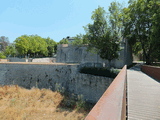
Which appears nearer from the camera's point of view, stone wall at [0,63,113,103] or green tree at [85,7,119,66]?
stone wall at [0,63,113,103]

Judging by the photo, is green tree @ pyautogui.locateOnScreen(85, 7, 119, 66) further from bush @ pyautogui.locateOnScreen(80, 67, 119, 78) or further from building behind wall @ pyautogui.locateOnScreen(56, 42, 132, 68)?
building behind wall @ pyautogui.locateOnScreen(56, 42, 132, 68)

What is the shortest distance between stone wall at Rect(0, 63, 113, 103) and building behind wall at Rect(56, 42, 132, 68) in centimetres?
1112

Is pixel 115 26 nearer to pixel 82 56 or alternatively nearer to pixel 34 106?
pixel 82 56

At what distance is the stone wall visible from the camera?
1451 centimetres

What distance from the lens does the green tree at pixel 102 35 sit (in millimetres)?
18219

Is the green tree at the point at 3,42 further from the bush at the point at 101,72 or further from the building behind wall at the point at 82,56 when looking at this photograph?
the bush at the point at 101,72

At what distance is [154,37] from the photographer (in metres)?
16.0

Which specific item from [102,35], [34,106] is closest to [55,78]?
[34,106]

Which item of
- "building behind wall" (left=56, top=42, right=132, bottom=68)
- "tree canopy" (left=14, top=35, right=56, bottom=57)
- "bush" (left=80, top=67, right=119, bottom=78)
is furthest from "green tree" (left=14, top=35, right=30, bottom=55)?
"bush" (left=80, top=67, right=119, bottom=78)

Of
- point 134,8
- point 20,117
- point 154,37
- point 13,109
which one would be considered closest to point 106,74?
point 154,37

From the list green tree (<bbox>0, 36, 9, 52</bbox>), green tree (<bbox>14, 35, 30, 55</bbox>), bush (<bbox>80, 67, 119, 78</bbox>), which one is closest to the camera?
bush (<bbox>80, 67, 119, 78</bbox>)

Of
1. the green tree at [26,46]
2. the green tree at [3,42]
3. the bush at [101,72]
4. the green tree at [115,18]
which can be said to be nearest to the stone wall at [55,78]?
the bush at [101,72]

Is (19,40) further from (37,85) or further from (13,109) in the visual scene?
(13,109)

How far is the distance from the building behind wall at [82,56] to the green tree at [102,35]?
5.83 meters
